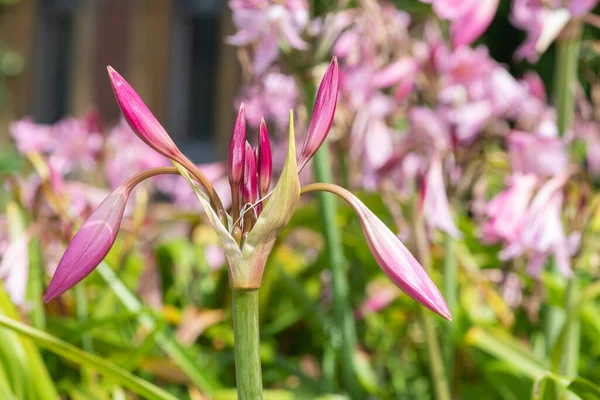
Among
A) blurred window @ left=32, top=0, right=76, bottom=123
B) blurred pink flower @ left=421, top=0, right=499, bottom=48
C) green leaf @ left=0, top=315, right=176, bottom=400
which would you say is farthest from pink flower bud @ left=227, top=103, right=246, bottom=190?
blurred window @ left=32, top=0, right=76, bottom=123

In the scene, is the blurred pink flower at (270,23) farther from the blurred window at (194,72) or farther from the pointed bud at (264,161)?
the blurred window at (194,72)

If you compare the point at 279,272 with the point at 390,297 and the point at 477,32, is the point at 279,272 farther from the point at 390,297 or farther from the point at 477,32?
the point at 477,32

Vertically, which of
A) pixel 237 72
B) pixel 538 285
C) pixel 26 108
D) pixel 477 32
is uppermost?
pixel 477 32

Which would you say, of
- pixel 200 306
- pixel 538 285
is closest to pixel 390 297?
pixel 538 285

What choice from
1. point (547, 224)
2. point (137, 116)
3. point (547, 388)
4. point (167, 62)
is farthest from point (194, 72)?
point (137, 116)

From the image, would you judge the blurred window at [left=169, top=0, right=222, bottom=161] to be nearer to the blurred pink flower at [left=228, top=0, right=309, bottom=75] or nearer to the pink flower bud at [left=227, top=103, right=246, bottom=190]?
the blurred pink flower at [left=228, top=0, right=309, bottom=75]

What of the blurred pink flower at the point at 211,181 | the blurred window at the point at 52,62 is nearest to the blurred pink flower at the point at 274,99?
the blurred pink flower at the point at 211,181

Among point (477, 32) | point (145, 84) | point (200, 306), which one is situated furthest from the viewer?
point (145, 84)

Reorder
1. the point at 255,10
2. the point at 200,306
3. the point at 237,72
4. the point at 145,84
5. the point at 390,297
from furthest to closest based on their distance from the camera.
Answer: the point at 145,84, the point at 237,72, the point at 200,306, the point at 390,297, the point at 255,10
